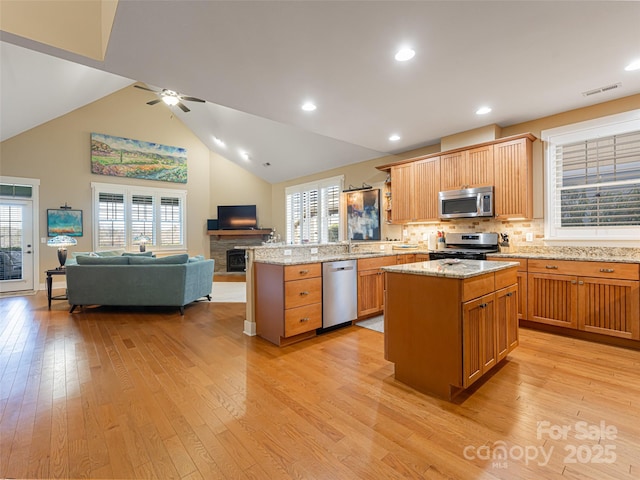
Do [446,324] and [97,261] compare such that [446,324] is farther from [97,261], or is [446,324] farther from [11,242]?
[11,242]

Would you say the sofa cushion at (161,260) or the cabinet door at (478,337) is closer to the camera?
the cabinet door at (478,337)

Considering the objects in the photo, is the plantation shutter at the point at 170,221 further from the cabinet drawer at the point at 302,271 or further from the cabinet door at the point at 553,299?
the cabinet door at the point at 553,299

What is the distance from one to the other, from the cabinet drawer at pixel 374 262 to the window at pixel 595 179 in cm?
204

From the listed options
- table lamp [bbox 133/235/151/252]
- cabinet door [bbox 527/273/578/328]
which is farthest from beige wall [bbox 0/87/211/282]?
cabinet door [bbox 527/273/578/328]

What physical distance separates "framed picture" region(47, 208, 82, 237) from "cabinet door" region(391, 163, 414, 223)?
24.2ft

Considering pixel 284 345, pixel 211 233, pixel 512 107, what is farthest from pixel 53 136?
pixel 512 107

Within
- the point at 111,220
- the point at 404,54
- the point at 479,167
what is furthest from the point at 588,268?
the point at 111,220

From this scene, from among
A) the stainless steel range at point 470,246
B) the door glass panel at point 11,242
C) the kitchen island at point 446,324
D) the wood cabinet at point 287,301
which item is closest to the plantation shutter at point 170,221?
the door glass panel at point 11,242

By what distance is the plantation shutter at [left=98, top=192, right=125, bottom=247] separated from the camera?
25.0 ft

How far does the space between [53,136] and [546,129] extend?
9.71 m

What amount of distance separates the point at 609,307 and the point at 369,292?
99.7 inches

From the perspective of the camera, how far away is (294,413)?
2.01m

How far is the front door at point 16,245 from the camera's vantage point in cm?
644

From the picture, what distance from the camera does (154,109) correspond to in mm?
8398
